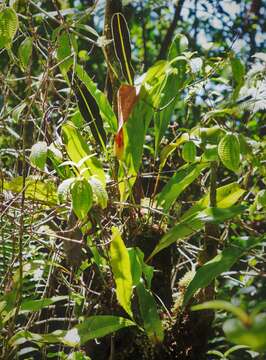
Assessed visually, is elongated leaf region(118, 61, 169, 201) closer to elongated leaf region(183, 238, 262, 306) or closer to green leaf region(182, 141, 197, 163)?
green leaf region(182, 141, 197, 163)

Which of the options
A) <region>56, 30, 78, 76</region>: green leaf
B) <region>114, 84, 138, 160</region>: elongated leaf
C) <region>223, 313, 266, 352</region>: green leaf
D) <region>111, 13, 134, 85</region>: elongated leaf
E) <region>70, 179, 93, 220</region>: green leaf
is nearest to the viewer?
<region>223, 313, 266, 352</region>: green leaf

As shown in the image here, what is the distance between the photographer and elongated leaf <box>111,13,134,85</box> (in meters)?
1.52

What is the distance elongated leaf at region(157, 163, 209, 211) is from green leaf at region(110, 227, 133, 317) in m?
0.21

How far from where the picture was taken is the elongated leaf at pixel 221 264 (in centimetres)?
120

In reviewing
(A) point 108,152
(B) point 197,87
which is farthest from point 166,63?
(A) point 108,152

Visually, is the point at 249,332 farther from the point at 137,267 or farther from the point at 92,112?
the point at 92,112

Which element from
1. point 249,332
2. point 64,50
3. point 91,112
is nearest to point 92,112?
point 91,112

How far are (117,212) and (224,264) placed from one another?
32 cm

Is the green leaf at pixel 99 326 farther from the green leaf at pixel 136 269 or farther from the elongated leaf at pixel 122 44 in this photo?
the elongated leaf at pixel 122 44

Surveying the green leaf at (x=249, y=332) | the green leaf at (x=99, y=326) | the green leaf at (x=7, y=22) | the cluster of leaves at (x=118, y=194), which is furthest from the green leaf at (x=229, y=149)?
the green leaf at (x=249, y=332)

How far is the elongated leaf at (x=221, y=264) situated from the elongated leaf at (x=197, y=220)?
69mm

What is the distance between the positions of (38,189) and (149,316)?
45 cm

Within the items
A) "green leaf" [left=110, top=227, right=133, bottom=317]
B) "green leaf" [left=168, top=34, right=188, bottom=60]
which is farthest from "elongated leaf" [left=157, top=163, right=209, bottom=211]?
"green leaf" [left=168, top=34, right=188, bottom=60]

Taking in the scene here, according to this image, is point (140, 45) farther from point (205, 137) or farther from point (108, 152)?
point (205, 137)
